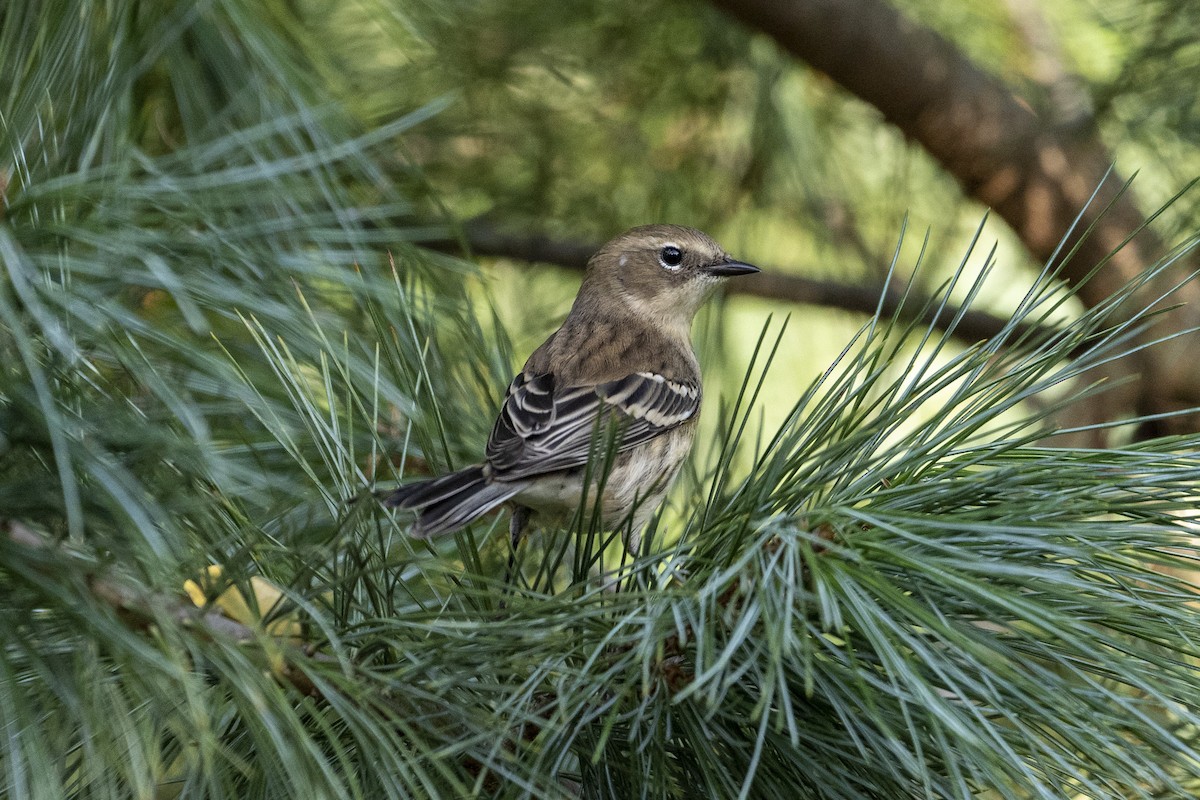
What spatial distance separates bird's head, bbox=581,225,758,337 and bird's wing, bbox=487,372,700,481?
16.6 inches

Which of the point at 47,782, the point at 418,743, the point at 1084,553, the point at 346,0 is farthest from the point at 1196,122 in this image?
the point at 47,782

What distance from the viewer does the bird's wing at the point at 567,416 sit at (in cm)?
196

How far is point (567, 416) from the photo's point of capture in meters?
2.24

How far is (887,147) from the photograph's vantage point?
11.8 feet

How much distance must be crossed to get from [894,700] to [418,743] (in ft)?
1.51

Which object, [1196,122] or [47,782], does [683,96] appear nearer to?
[1196,122]

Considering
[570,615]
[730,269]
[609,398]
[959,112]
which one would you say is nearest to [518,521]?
[609,398]

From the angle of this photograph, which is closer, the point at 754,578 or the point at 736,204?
the point at 754,578

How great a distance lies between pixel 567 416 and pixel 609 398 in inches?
7.9

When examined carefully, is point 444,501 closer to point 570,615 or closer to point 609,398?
point 570,615

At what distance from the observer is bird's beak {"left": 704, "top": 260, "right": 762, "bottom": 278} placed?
2705 millimetres

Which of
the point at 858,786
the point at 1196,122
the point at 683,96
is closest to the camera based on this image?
the point at 858,786

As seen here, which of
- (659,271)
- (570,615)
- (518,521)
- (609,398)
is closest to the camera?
(570,615)

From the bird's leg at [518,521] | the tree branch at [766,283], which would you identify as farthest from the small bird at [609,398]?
the tree branch at [766,283]
